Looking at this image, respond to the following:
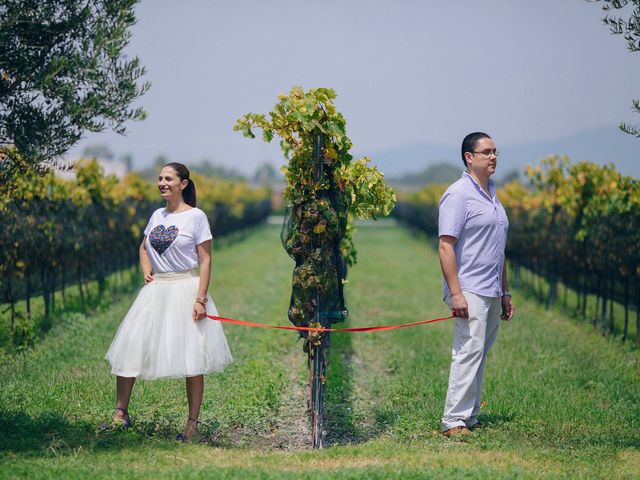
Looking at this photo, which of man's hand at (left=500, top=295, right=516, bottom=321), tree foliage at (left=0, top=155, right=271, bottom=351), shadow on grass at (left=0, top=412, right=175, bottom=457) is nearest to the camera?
shadow on grass at (left=0, top=412, right=175, bottom=457)

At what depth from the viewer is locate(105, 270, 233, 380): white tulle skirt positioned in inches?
260

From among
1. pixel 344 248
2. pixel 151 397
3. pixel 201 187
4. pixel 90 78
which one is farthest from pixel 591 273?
pixel 201 187

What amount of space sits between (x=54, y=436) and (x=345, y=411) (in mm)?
2849

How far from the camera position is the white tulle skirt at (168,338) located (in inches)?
260

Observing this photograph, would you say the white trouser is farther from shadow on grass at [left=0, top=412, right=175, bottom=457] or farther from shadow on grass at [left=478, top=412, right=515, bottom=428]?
shadow on grass at [left=0, top=412, right=175, bottom=457]

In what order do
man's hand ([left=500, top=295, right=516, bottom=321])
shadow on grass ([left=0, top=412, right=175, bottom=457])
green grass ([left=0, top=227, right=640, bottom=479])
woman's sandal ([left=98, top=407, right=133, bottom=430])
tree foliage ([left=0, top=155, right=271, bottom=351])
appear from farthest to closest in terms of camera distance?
tree foliage ([left=0, top=155, right=271, bottom=351]) → man's hand ([left=500, top=295, right=516, bottom=321]) → woman's sandal ([left=98, top=407, right=133, bottom=430]) → shadow on grass ([left=0, top=412, right=175, bottom=457]) → green grass ([left=0, top=227, right=640, bottom=479])

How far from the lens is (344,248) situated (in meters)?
11.0

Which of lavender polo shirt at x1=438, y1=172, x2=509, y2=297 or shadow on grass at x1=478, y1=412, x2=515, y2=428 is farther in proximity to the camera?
shadow on grass at x1=478, y1=412, x2=515, y2=428

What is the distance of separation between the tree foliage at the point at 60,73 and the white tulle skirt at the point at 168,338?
52.6 inches

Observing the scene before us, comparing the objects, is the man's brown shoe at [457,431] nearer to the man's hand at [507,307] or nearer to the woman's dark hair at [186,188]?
the man's hand at [507,307]

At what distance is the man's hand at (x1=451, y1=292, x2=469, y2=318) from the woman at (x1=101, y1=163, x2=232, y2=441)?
1.79 metres

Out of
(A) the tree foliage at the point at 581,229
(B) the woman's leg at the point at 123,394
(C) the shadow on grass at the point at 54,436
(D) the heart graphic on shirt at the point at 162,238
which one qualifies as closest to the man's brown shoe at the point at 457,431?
(C) the shadow on grass at the point at 54,436

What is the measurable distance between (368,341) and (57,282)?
19.0 ft

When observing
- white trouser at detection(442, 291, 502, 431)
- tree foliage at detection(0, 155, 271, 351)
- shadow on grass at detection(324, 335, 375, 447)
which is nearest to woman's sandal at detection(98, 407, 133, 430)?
shadow on grass at detection(324, 335, 375, 447)
